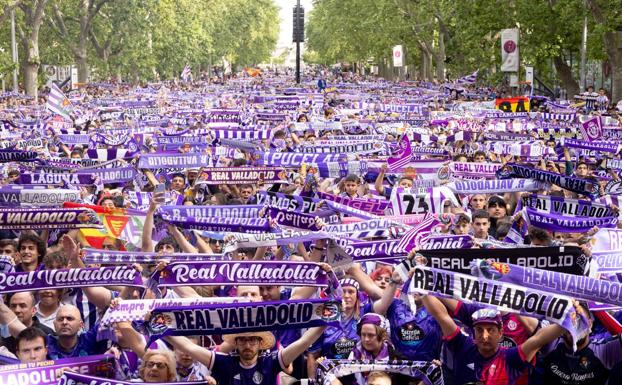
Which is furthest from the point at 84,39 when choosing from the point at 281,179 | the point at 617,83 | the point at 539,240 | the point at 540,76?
the point at 539,240

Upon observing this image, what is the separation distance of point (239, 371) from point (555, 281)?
196 cm

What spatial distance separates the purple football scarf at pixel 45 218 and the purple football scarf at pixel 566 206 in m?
4.29

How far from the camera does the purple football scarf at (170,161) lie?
18578 millimetres

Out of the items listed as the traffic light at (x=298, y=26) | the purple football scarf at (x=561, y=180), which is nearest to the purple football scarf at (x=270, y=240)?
the purple football scarf at (x=561, y=180)

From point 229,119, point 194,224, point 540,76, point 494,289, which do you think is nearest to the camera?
point 494,289

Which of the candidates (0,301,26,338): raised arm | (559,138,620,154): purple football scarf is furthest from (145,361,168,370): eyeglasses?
(559,138,620,154): purple football scarf

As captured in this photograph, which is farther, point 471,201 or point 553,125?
point 553,125

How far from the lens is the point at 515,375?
25.7 ft

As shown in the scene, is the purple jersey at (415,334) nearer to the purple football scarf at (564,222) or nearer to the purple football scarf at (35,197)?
the purple football scarf at (564,222)

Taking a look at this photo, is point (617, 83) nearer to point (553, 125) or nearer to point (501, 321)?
point (553, 125)

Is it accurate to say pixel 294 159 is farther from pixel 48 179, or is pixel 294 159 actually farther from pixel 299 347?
pixel 299 347

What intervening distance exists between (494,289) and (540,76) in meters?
54.3

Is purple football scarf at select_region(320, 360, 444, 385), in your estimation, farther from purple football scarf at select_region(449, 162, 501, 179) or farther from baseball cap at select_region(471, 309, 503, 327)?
purple football scarf at select_region(449, 162, 501, 179)

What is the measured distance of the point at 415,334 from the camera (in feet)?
28.4
